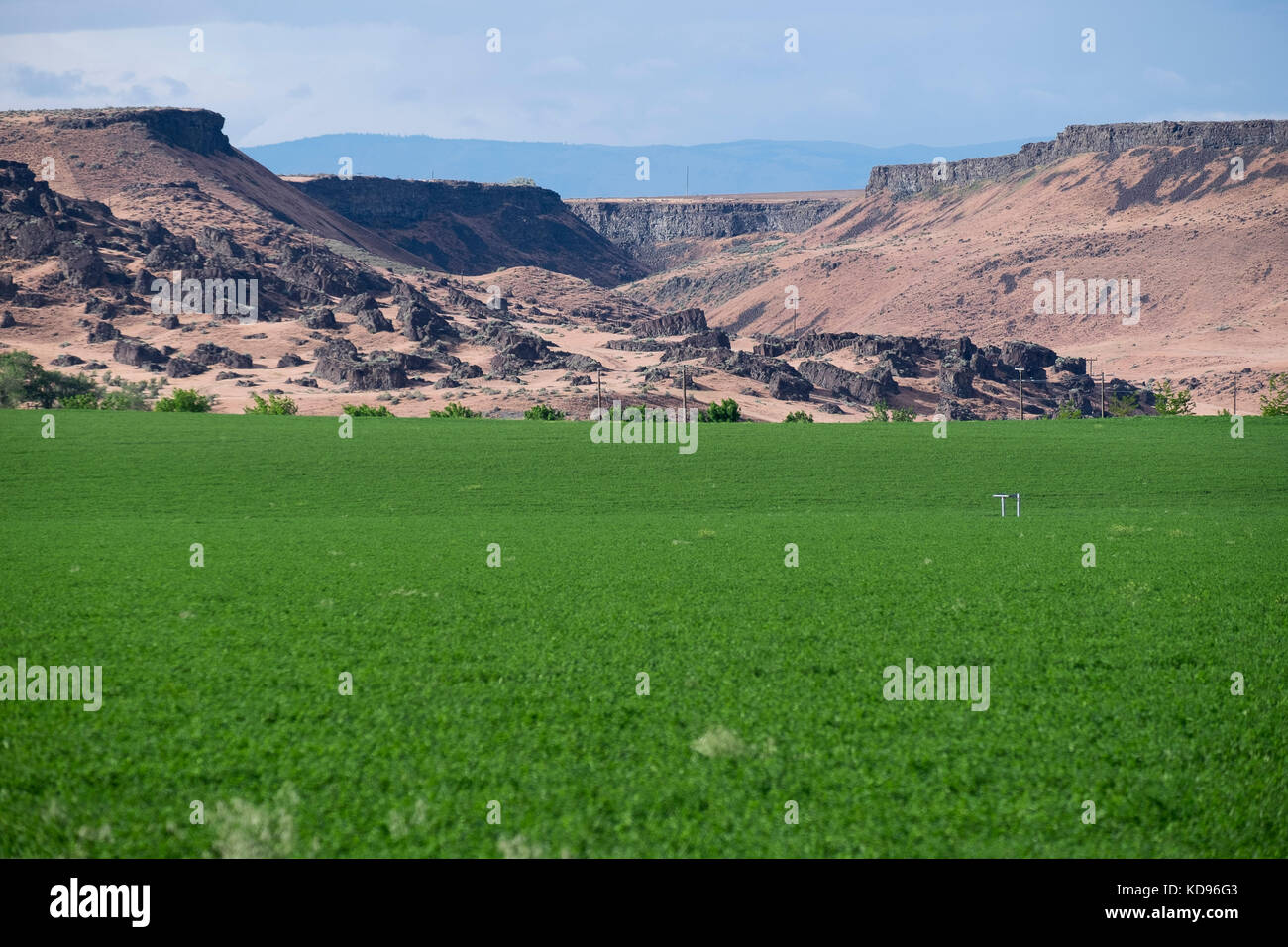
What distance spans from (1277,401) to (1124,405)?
15.0 m

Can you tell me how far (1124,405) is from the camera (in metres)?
105

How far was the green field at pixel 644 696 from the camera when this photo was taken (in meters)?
9.77

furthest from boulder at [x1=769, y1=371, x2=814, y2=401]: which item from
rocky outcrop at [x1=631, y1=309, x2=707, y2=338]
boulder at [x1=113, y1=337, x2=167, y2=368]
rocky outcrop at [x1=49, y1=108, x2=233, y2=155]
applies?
rocky outcrop at [x1=49, y1=108, x2=233, y2=155]

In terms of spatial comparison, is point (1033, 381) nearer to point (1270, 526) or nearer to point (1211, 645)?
point (1270, 526)

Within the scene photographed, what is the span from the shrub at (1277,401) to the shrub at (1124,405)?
1158cm

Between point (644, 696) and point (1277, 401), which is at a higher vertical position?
point (1277, 401)

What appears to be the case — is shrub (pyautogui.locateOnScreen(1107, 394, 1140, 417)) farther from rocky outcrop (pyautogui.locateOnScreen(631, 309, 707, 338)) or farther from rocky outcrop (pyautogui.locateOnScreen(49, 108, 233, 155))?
rocky outcrop (pyautogui.locateOnScreen(49, 108, 233, 155))

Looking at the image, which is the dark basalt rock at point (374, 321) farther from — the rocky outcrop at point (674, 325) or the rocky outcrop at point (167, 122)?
the rocky outcrop at point (167, 122)

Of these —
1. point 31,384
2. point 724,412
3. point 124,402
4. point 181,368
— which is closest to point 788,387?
point 724,412

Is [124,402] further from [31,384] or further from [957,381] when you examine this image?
[957,381]

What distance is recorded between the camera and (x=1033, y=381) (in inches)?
4811

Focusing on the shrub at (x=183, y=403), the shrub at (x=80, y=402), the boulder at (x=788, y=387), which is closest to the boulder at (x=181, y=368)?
the shrub at (x=80, y=402)

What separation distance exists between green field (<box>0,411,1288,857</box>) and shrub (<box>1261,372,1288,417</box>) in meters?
55.8
